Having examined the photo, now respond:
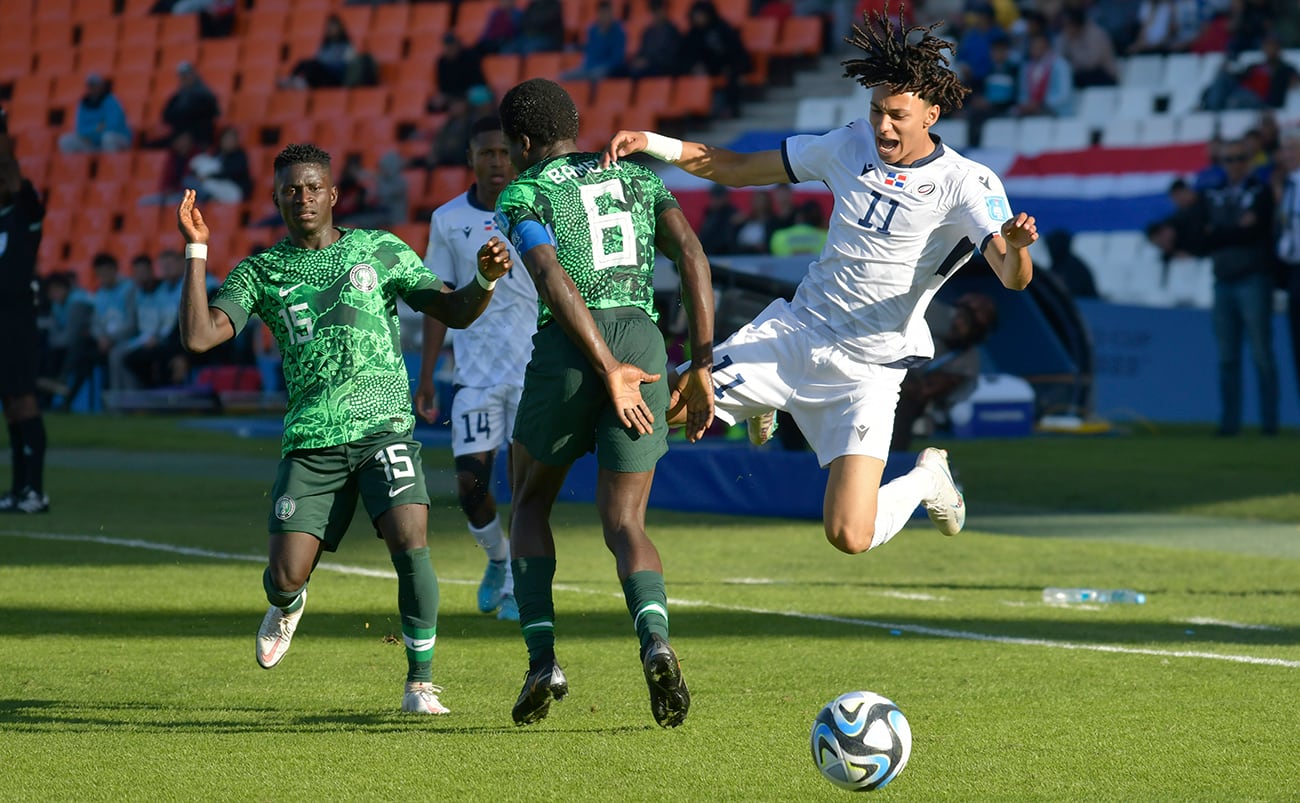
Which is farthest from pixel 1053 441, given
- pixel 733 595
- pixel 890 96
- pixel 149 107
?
pixel 149 107

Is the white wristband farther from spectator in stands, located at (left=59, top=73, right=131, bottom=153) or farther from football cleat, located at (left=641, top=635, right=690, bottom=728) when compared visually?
spectator in stands, located at (left=59, top=73, right=131, bottom=153)

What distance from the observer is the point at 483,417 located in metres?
7.89

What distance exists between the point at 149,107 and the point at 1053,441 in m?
17.8

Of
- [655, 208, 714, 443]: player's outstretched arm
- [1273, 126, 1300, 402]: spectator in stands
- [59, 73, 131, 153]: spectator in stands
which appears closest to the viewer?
[655, 208, 714, 443]: player's outstretched arm

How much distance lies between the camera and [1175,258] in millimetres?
18484

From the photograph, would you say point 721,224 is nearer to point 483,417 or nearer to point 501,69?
point 501,69

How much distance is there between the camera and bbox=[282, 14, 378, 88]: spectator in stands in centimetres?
2706

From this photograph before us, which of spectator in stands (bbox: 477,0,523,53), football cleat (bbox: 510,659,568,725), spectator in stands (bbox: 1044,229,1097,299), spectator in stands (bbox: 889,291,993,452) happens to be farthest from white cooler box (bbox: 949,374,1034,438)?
football cleat (bbox: 510,659,568,725)

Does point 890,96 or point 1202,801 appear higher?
point 890,96

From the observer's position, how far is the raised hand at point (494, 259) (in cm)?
546

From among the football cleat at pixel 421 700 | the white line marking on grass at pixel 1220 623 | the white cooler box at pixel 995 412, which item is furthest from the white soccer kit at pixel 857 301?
the white cooler box at pixel 995 412

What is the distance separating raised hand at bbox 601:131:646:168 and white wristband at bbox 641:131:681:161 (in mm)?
68

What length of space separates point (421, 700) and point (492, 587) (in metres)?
2.25

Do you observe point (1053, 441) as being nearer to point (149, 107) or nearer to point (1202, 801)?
point (1202, 801)
